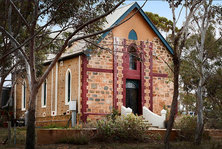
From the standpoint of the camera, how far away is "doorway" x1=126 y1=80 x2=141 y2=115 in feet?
78.5

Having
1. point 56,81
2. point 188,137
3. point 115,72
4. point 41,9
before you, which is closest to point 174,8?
point 41,9

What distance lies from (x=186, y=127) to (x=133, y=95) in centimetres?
742

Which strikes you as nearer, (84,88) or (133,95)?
(84,88)

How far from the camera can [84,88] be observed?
21562mm

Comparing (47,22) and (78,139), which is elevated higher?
(47,22)

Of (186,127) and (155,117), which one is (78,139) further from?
(155,117)

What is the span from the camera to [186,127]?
17281 millimetres

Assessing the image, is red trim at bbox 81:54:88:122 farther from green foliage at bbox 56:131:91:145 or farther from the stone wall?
green foliage at bbox 56:131:91:145

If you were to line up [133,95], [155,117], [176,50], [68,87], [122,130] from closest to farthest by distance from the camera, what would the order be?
1. [176,50]
2. [122,130]
3. [155,117]
4. [68,87]
5. [133,95]

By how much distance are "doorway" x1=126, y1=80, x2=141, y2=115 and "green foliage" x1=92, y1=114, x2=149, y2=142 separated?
24.0 ft

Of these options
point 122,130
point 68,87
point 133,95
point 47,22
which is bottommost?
point 122,130

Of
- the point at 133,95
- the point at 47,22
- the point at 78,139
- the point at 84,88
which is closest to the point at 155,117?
the point at 133,95

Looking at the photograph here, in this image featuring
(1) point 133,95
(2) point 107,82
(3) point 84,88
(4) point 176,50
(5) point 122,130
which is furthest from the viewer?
(1) point 133,95

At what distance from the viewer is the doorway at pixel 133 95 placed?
23.9m
